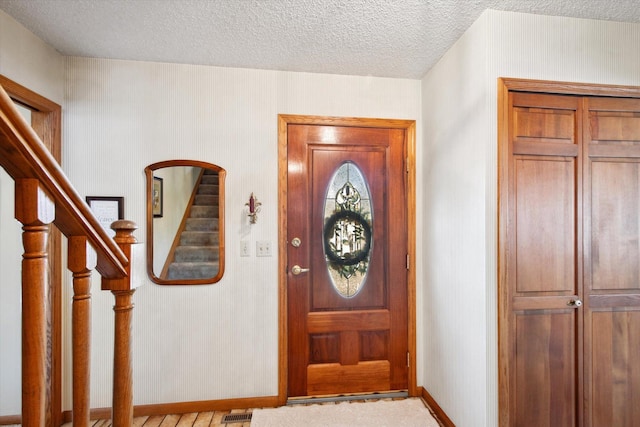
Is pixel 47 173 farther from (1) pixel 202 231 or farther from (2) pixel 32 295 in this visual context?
(1) pixel 202 231

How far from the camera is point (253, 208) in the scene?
7.95 feet

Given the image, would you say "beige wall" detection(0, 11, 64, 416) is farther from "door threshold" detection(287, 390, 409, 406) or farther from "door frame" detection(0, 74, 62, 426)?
"door threshold" detection(287, 390, 409, 406)

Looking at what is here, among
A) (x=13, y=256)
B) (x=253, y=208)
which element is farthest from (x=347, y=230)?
(x=13, y=256)

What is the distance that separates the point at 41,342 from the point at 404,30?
2.13 m

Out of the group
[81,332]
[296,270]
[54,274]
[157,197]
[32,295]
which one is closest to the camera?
[32,295]

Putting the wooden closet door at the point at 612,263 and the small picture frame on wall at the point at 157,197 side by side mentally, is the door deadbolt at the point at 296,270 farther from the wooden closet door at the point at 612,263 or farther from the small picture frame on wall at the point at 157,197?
the wooden closet door at the point at 612,263

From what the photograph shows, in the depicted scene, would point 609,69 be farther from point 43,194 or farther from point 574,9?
point 43,194

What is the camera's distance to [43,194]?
77cm

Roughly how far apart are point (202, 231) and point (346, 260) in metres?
1.07

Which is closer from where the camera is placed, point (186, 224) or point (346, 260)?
point (186, 224)

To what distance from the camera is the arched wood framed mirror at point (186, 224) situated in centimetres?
240

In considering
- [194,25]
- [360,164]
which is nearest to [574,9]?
[360,164]

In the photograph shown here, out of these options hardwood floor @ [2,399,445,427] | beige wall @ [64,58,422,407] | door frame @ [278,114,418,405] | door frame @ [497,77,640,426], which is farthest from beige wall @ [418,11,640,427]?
beige wall @ [64,58,422,407]

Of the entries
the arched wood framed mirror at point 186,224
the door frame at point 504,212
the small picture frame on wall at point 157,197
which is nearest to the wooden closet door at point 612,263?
the door frame at point 504,212
